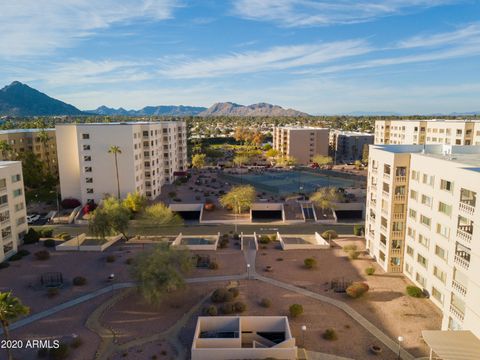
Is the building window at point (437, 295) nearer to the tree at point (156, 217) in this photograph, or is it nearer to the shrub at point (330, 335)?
the shrub at point (330, 335)

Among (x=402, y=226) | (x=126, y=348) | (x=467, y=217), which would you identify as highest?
(x=467, y=217)

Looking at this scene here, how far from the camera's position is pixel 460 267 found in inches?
1240

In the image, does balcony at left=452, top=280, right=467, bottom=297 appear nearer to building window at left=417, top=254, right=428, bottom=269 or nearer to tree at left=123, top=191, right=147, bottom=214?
building window at left=417, top=254, right=428, bottom=269

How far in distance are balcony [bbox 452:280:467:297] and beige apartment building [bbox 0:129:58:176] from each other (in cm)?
10769

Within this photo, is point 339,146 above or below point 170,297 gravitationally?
above

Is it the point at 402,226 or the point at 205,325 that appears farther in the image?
the point at 402,226

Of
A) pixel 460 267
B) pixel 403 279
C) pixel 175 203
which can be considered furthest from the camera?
pixel 175 203

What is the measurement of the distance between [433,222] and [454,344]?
1463 cm

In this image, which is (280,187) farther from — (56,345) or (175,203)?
(56,345)

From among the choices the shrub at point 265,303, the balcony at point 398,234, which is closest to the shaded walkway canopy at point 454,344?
the shrub at point 265,303

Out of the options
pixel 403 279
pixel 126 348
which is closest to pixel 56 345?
pixel 126 348

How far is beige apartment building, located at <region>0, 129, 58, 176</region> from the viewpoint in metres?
105

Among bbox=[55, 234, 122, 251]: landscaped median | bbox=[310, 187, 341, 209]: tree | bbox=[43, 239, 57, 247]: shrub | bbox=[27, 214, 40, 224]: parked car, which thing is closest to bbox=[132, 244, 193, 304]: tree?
bbox=[55, 234, 122, 251]: landscaped median

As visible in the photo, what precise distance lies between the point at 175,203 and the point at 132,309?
44.8m
